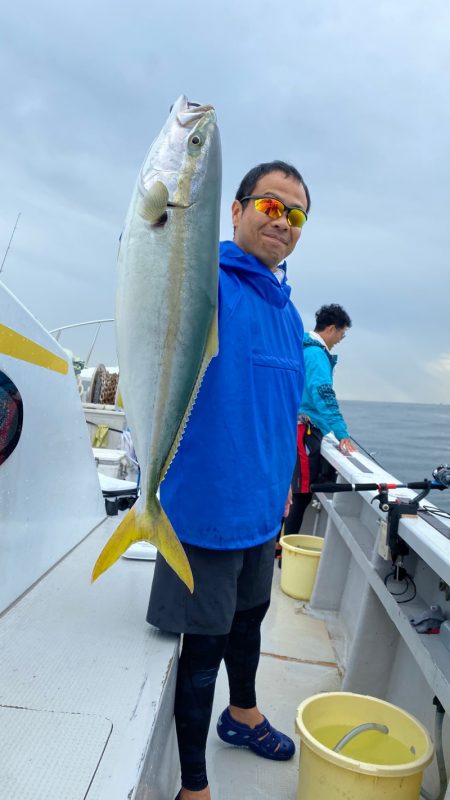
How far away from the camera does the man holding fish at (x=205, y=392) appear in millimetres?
1319

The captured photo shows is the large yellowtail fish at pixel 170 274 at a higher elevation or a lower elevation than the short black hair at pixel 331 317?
lower

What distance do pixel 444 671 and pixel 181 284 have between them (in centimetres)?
165

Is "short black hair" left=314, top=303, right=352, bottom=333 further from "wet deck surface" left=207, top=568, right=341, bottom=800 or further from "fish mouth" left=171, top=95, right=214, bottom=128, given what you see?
"fish mouth" left=171, top=95, right=214, bottom=128

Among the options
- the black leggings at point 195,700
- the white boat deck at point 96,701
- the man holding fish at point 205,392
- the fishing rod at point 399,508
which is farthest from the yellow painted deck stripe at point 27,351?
the fishing rod at point 399,508

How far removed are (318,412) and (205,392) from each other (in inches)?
126

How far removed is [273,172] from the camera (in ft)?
6.03

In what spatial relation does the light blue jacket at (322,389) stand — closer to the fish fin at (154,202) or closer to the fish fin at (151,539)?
the fish fin at (151,539)

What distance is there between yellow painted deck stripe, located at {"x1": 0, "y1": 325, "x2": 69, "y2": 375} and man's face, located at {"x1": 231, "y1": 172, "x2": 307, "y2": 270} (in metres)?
0.89

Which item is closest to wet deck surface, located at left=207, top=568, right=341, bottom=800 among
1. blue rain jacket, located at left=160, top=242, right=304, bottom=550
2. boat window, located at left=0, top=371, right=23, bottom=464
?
blue rain jacket, located at left=160, top=242, right=304, bottom=550

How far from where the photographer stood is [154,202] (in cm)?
127

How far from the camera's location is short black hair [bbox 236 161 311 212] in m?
1.85

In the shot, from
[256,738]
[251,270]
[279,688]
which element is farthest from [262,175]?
[279,688]

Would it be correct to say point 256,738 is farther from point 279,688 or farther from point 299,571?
point 299,571

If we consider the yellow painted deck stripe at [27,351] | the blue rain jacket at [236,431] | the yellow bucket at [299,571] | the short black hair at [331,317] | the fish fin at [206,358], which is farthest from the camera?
the short black hair at [331,317]
